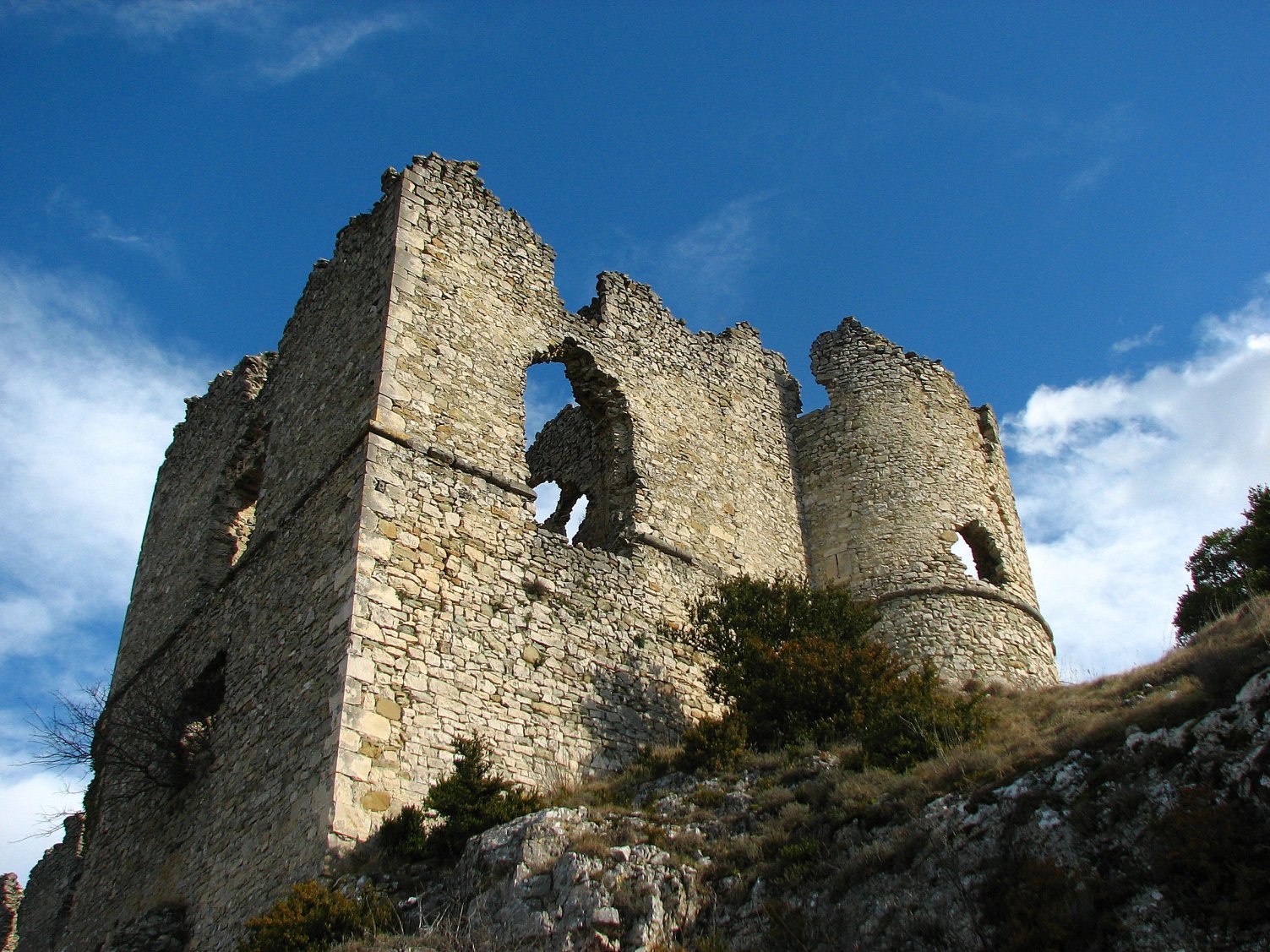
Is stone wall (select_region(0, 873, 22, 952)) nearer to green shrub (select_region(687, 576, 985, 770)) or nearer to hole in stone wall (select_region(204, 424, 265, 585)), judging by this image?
hole in stone wall (select_region(204, 424, 265, 585))

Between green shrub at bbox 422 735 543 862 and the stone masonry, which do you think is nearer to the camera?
green shrub at bbox 422 735 543 862

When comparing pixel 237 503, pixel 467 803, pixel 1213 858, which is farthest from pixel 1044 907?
pixel 237 503

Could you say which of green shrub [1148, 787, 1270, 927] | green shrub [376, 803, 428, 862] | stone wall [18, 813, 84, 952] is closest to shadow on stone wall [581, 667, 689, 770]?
green shrub [376, 803, 428, 862]

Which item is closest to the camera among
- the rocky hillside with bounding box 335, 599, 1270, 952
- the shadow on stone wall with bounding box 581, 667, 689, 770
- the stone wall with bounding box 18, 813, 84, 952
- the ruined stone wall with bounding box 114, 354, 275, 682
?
the rocky hillside with bounding box 335, 599, 1270, 952

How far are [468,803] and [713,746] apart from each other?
2.45 metres

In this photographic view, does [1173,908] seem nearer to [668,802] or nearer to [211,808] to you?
[668,802]

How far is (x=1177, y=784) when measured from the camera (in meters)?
6.37

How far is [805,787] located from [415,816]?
10.4 ft

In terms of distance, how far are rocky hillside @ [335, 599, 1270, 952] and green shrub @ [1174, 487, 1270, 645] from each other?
734 cm

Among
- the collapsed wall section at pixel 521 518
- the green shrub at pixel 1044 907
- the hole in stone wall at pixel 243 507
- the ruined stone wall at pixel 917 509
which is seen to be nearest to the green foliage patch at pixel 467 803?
the collapsed wall section at pixel 521 518

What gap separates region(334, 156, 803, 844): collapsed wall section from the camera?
34.1ft

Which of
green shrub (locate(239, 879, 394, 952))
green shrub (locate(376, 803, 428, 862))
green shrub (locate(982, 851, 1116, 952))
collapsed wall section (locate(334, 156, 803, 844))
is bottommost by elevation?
green shrub (locate(982, 851, 1116, 952))

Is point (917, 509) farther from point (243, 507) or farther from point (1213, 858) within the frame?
point (1213, 858)

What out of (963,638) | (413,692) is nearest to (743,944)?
(413,692)
